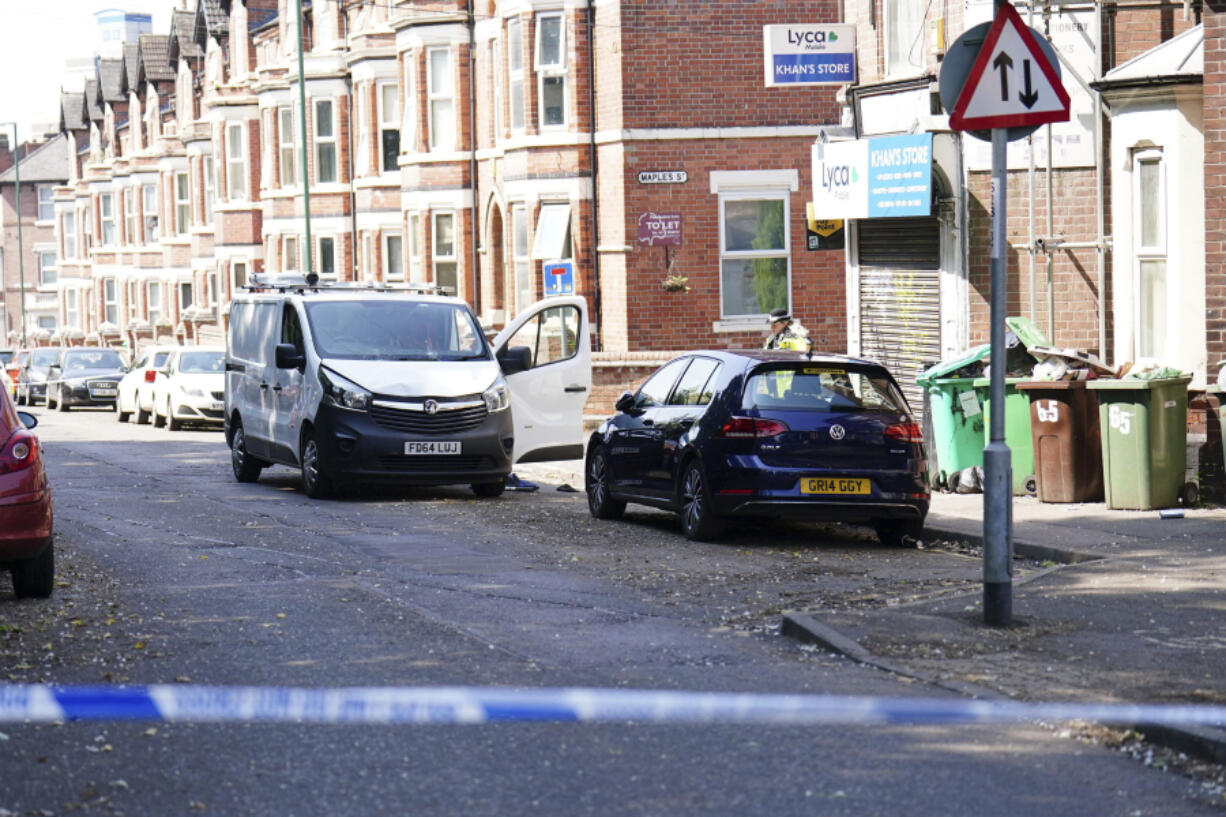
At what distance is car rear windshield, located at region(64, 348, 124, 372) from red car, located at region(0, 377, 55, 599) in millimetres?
33040

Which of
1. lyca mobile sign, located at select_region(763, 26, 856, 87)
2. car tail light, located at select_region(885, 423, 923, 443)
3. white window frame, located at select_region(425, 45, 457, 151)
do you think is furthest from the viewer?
white window frame, located at select_region(425, 45, 457, 151)

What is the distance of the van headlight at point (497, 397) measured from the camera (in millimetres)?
17547

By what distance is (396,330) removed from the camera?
18172 mm

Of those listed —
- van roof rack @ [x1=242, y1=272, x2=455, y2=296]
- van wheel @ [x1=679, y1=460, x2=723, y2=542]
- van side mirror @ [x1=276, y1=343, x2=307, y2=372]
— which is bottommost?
van wheel @ [x1=679, y1=460, x2=723, y2=542]

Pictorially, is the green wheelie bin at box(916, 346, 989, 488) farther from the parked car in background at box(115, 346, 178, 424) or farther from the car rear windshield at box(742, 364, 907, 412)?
the parked car in background at box(115, 346, 178, 424)

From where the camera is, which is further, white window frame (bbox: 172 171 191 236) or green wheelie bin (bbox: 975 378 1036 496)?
white window frame (bbox: 172 171 191 236)

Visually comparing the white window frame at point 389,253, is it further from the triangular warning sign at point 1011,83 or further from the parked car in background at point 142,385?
the triangular warning sign at point 1011,83

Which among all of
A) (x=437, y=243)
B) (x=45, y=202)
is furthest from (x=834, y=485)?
(x=45, y=202)

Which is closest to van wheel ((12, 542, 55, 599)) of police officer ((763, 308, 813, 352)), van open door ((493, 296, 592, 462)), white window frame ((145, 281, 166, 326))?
van open door ((493, 296, 592, 462))

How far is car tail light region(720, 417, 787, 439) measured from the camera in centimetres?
1328

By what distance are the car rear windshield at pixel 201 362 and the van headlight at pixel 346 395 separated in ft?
52.0

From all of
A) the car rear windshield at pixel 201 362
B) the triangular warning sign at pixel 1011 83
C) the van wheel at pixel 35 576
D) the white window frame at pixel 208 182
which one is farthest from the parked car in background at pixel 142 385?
the triangular warning sign at pixel 1011 83

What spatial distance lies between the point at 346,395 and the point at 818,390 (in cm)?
534

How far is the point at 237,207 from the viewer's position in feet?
175
